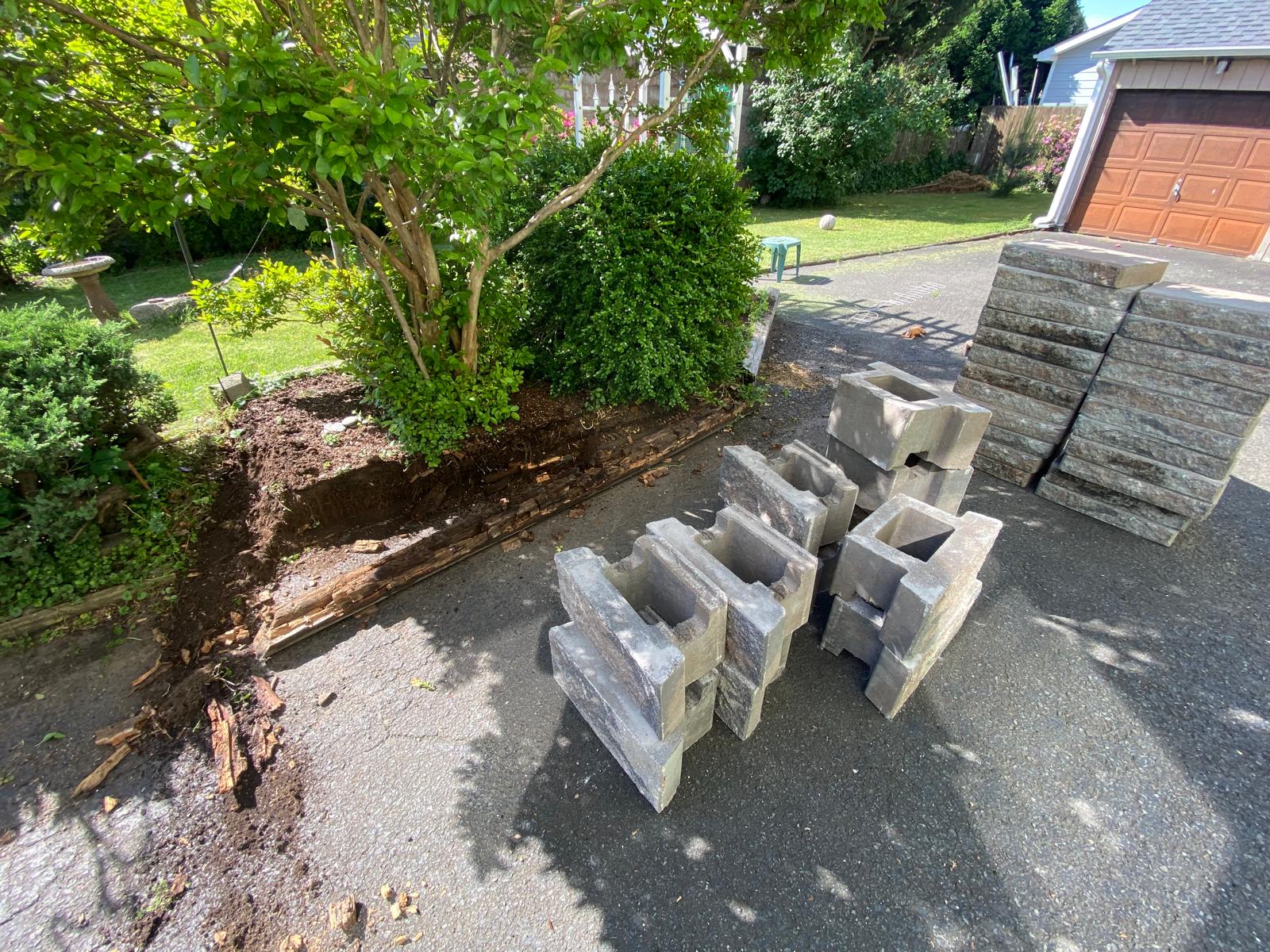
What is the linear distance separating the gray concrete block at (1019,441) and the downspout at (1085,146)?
12455 millimetres

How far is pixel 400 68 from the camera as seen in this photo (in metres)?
2.71

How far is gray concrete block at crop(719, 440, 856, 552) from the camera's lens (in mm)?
3240

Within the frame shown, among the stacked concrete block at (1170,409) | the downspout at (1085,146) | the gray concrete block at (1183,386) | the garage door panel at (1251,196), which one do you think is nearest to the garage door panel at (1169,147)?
the downspout at (1085,146)

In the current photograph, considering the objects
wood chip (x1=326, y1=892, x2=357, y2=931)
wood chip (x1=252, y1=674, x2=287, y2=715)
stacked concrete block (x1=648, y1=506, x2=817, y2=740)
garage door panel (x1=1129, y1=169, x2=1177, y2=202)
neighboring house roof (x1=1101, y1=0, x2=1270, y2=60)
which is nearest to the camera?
wood chip (x1=326, y1=892, x2=357, y2=931)

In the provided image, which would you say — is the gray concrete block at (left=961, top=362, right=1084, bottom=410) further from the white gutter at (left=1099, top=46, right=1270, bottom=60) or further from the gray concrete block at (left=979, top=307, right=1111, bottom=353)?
the white gutter at (left=1099, top=46, right=1270, bottom=60)

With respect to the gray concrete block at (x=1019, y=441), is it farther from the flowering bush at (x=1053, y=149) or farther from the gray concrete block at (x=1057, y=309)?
the flowering bush at (x=1053, y=149)

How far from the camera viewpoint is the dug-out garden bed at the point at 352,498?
3652 millimetres

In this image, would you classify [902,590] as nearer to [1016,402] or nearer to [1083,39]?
[1016,402]

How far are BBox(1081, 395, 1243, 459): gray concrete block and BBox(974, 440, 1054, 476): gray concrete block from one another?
0.47 metres

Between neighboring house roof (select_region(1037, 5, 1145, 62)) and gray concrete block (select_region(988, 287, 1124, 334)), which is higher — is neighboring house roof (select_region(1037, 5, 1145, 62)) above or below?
above

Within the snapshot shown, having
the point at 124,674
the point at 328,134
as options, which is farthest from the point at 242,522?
the point at 328,134

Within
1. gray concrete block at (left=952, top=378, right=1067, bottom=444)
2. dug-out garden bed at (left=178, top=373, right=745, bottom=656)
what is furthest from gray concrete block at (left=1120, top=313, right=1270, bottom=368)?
dug-out garden bed at (left=178, top=373, right=745, bottom=656)

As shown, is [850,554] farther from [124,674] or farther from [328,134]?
[124,674]

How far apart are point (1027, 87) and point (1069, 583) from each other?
36667 mm
